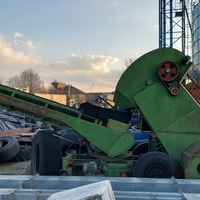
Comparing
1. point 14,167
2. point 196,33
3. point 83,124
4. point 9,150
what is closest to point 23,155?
point 9,150

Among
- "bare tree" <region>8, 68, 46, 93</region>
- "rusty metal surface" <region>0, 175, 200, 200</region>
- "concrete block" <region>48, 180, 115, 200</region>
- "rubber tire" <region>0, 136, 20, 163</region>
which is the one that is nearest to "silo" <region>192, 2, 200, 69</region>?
"rubber tire" <region>0, 136, 20, 163</region>

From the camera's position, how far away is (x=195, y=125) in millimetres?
3768

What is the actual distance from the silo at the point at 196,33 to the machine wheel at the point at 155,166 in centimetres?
1651

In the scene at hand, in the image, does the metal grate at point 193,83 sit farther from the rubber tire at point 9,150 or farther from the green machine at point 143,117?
the rubber tire at point 9,150

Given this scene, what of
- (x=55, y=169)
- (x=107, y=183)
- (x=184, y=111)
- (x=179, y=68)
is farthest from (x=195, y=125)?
(x=107, y=183)

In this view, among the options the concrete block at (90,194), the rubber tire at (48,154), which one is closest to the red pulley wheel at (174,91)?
the rubber tire at (48,154)

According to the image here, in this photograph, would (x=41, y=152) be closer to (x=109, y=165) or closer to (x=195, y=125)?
(x=109, y=165)

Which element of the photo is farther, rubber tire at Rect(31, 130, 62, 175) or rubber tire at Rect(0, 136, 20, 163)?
rubber tire at Rect(0, 136, 20, 163)

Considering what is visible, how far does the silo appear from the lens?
19.2 meters

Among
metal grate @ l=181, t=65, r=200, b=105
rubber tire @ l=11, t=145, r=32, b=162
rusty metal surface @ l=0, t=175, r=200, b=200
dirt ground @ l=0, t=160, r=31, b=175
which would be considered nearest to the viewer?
rusty metal surface @ l=0, t=175, r=200, b=200

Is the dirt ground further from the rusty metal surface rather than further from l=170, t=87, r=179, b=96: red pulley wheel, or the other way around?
l=170, t=87, r=179, b=96: red pulley wheel

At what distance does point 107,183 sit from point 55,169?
2.35 meters

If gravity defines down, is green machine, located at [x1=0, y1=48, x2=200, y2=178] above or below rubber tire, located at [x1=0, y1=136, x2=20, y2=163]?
above

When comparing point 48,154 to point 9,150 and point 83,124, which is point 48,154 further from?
point 9,150
